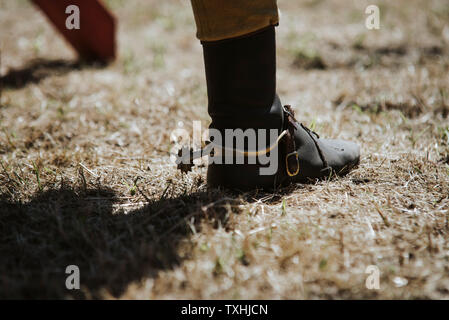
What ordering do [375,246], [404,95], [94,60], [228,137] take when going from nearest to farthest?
[375,246], [228,137], [404,95], [94,60]

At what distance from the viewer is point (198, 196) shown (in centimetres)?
126

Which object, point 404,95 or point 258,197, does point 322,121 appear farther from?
point 258,197

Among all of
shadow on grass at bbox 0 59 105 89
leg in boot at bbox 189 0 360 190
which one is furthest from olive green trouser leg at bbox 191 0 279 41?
shadow on grass at bbox 0 59 105 89

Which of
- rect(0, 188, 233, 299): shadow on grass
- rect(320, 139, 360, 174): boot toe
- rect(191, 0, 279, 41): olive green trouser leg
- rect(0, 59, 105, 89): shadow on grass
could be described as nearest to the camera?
rect(0, 188, 233, 299): shadow on grass

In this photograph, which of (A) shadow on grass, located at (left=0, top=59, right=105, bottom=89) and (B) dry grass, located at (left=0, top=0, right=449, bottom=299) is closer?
(B) dry grass, located at (left=0, top=0, right=449, bottom=299)

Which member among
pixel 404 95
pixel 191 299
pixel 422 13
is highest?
pixel 422 13

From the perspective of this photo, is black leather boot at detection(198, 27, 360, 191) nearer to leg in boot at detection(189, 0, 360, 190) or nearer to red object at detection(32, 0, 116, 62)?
leg in boot at detection(189, 0, 360, 190)

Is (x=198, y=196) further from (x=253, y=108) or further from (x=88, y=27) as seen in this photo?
(x=88, y=27)

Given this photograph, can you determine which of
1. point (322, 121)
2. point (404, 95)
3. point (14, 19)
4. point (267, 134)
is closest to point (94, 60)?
point (14, 19)

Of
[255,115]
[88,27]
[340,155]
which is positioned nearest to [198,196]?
[255,115]

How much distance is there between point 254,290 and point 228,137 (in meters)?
0.52

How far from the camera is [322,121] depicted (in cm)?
190

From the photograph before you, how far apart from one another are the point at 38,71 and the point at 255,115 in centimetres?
232

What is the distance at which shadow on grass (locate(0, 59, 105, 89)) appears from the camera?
8.27ft
